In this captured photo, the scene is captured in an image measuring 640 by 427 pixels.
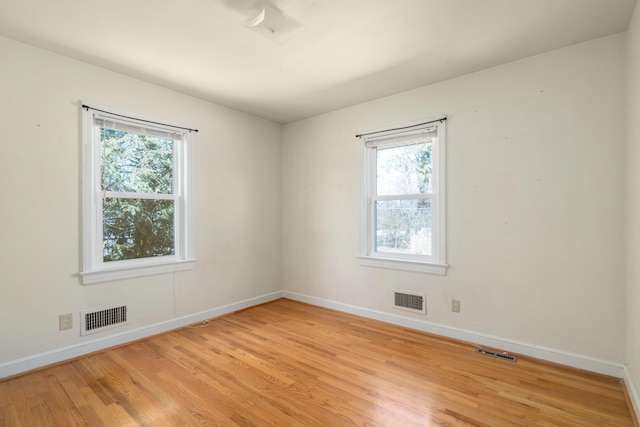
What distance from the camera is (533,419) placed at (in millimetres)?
1963

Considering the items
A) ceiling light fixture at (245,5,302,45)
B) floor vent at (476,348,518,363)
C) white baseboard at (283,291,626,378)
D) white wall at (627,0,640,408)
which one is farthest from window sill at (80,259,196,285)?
white wall at (627,0,640,408)

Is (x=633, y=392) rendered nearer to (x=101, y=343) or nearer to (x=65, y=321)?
(x=101, y=343)

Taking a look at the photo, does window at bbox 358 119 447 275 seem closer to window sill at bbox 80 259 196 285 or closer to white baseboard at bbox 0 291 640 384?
white baseboard at bbox 0 291 640 384

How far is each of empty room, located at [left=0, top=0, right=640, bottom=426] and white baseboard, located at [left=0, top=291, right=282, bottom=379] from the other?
0.02 meters

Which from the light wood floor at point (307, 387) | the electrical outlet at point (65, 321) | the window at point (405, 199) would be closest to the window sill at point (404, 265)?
the window at point (405, 199)

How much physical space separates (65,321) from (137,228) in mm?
1007

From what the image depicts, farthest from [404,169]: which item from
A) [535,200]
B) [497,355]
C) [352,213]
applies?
[497,355]

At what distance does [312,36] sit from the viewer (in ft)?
8.12

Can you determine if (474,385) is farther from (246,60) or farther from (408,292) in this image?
(246,60)

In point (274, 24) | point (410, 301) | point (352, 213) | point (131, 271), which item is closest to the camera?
point (274, 24)

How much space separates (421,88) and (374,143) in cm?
79

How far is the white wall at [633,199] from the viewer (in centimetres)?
204

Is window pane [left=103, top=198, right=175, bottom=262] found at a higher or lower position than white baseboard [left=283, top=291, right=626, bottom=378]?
higher

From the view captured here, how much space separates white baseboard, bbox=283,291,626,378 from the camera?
8.20 feet
